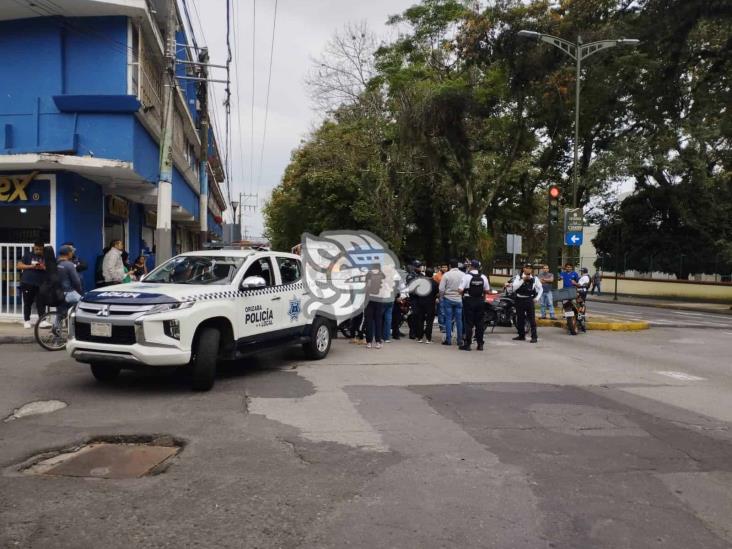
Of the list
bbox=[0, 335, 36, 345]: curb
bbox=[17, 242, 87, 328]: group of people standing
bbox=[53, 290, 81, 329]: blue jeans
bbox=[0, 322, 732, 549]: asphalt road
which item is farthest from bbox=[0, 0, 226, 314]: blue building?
bbox=[0, 322, 732, 549]: asphalt road

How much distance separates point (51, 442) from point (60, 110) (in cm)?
1129

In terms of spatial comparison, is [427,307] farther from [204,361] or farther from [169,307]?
[169,307]

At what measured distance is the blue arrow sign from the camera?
17438mm

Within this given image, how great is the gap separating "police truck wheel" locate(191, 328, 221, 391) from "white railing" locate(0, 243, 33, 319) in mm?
8278

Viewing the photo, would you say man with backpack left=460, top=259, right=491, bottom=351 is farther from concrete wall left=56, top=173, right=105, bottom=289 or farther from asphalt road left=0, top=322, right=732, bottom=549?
concrete wall left=56, top=173, right=105, bottom=289

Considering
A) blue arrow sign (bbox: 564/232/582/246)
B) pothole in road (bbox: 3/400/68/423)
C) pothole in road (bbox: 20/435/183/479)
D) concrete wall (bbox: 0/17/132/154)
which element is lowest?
pothole in road (bbox: 3/400/68/423)

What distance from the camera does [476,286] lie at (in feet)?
39.1

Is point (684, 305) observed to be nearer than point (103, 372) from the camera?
No

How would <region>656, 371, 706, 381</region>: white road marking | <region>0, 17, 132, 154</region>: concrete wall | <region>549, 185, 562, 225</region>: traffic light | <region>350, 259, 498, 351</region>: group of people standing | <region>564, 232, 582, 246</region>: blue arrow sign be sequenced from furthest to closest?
<region>564, 232, 582, 246</region>: blue arrow sign < <region>549, 185, 562, 225</region>: traffic light < <region>0, 17, 132, 154</region>: concrete wall < <region>350, 259, 498, 351</region>: group of people standing < <region>656, 371, 706, 381</region>: white road marking

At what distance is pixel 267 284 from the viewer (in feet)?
29.9

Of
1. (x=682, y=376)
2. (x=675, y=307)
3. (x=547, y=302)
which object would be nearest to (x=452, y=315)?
(x=682, y=376)

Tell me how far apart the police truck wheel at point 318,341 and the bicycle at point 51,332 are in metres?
4.24

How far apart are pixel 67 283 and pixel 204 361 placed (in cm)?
482

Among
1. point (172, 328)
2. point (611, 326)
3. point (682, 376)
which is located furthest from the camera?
point (611, 326)
